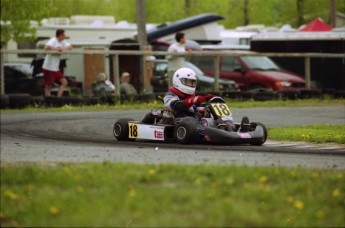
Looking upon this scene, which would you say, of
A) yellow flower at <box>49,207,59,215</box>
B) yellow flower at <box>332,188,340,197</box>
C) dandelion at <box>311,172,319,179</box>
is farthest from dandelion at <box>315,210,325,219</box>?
yellow flower at <box>49,207,59,215</box>

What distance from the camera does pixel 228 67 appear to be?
30.1 m

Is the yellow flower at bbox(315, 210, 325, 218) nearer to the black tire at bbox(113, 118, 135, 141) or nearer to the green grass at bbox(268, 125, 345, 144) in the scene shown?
the green grass at bbox(268, 125, 345, 144)

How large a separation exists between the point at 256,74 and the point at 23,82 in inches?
276

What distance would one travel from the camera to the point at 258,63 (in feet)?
98.1

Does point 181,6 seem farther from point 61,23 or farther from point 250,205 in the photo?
point 250,205

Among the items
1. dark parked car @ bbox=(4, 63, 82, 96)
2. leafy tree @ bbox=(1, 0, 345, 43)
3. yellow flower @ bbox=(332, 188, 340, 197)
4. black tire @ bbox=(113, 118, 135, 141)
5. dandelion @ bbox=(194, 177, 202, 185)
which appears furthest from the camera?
leafy tree @ bbox=(1, 0, 345, 43)

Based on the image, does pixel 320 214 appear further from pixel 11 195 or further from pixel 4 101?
pixel 4 101

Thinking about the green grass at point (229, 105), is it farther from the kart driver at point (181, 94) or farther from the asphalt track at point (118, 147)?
the kart driver at point (181, 94)

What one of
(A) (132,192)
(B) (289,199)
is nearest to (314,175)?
(B) (289,199)

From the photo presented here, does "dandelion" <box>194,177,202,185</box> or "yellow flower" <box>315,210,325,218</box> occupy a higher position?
"dandelion" <box>194,177,202,185</box>

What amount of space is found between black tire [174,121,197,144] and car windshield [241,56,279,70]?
50.8 feet

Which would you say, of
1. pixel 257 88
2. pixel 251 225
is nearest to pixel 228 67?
pixel 257 88

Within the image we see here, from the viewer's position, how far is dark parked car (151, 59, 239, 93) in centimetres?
2639

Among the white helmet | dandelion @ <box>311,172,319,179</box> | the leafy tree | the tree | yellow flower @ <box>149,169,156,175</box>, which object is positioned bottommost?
dandelion @ <box>311,172,319,179</box>
